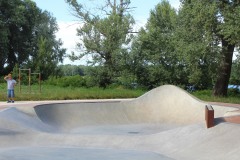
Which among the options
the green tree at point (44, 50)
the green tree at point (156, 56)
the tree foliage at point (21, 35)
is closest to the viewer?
the green tree at point (156, 56)

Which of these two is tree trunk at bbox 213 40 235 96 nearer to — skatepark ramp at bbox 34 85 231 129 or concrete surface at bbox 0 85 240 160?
skatepark ramp at bbox 34 85 231 129

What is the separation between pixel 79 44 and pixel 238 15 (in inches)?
679

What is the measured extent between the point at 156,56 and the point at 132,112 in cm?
1599

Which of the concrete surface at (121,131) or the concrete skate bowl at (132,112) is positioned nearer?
the concrete surface at (121,131)

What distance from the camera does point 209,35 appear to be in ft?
82.0

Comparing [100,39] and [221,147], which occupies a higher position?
[100,39]

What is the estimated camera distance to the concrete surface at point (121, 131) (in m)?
9.12

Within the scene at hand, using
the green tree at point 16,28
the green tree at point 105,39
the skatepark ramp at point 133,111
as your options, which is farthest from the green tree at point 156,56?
the green tree at point 16,28

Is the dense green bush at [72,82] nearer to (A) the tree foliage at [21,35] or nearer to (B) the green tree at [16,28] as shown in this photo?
(A) the tree foliage at [21,35]

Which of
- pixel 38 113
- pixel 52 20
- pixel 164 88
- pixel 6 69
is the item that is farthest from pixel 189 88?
pixel 52 20

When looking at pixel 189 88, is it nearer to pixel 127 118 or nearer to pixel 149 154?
pixel 127 118

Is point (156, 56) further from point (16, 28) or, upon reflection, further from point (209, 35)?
point (16, 28)

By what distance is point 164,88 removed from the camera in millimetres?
16859

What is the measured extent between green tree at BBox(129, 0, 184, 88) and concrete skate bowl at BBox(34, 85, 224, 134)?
1589 cm
